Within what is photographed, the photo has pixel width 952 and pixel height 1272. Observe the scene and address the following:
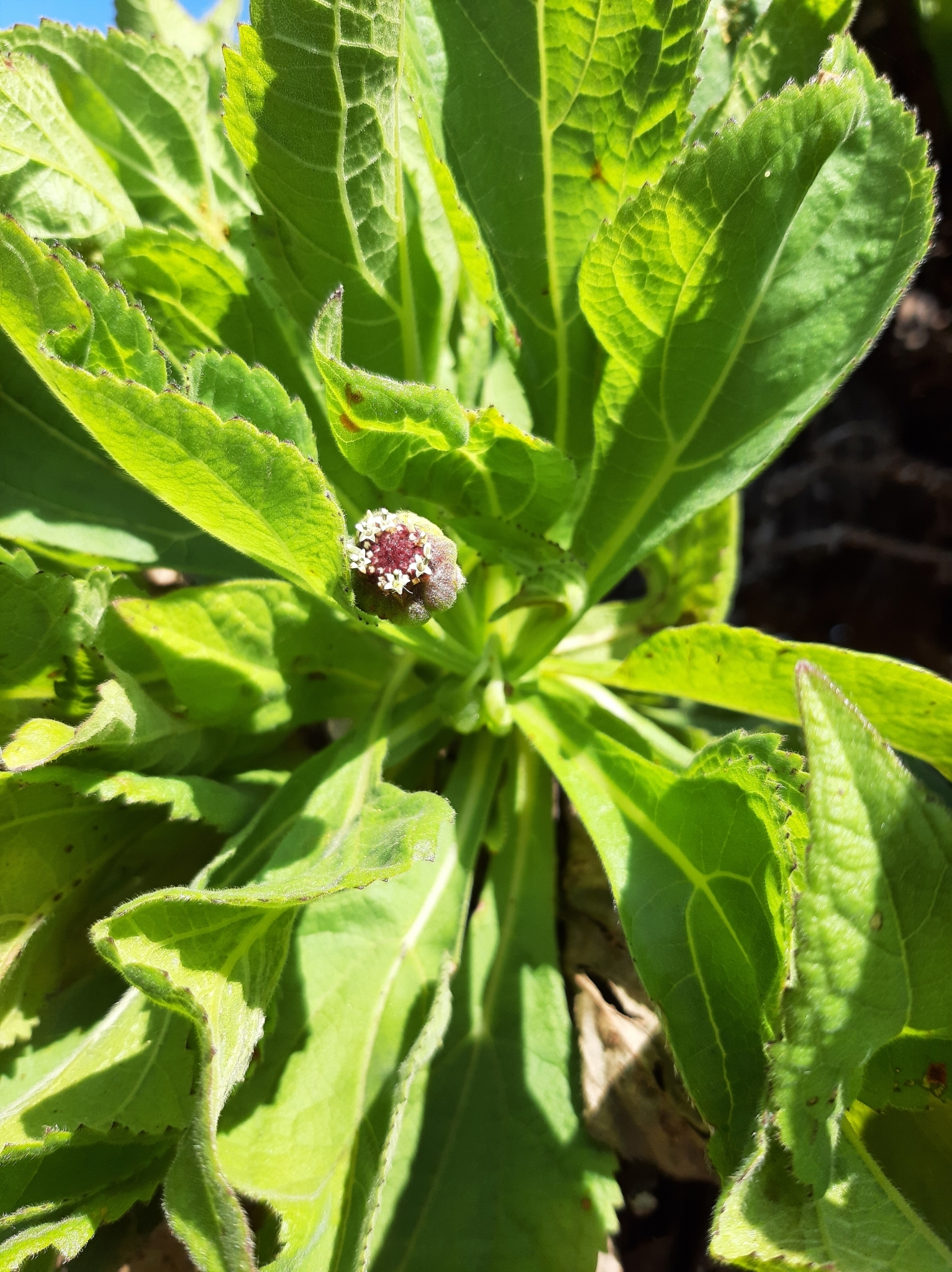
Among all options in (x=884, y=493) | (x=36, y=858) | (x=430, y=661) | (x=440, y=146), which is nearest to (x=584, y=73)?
(x=440, y=146)

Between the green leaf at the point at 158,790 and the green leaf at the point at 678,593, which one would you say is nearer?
the green leaf at the point at 158,790

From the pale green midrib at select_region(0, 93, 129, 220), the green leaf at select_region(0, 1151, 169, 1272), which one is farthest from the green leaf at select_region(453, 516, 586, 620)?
the green leaf at select_region(0, 1151, 169, 1272)

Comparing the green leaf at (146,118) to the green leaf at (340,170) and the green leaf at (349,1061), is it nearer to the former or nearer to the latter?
the green leaf at (340,170)

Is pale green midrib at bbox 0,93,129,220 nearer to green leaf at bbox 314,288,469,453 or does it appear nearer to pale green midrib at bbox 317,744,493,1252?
green leaf at bbox 314,288,469,453

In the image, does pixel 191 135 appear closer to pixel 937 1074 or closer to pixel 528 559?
pixel 528 559

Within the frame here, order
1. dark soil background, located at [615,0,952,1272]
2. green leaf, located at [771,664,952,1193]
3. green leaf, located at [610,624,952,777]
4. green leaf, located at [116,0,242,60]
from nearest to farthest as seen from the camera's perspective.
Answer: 1. green leaf, located at [771,664,952,1193]
2. green leaf, located at [610,624,952,777]
3. green leaf, located at [116,0,242,60]
4. dark soil background, located at [615,0,952,1272]

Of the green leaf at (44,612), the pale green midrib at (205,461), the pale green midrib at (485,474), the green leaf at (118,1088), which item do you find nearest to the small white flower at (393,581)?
the pale green midrib at (205,461)
